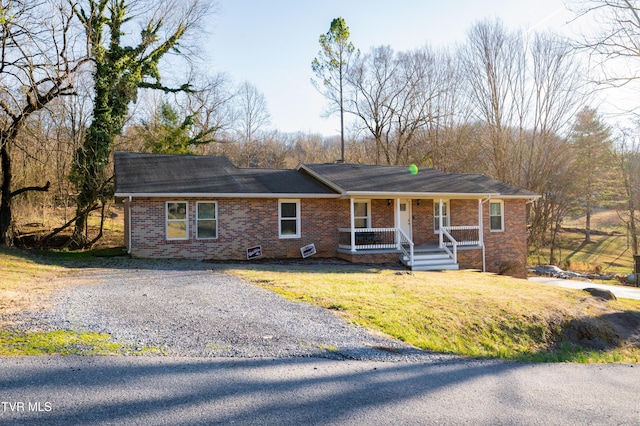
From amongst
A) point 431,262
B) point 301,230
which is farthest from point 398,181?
point 301,230

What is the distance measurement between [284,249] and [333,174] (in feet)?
13.2

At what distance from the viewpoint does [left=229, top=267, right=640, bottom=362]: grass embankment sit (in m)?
7.96

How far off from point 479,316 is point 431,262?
27.8 feet

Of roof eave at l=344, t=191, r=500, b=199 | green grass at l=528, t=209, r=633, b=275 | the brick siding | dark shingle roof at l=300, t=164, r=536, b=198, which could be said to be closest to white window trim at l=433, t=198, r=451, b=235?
the brick siding

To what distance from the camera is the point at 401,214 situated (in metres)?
19.7

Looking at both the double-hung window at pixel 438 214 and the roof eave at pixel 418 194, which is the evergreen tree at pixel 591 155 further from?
the roof eave at pixel 418 194

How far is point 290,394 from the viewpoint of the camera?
4.56m

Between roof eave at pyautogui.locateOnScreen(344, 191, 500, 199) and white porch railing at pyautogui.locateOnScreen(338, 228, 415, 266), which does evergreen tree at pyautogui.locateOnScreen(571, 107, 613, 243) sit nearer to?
roof eave at pyautogui.locateOnScreen(344, 191, 500, 199)

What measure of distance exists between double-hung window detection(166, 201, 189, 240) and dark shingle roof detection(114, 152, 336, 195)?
0.58m

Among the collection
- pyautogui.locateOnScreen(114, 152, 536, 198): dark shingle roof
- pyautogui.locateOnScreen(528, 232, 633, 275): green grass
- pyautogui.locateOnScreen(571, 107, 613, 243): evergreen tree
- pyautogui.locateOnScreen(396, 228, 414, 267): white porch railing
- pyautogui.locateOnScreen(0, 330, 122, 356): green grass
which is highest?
pyautogui.locateOnScreen(571, 107, 613, 243): evergreen tree

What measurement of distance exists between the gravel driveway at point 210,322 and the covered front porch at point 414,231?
26.3 feet

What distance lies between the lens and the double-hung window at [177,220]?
16.4 m

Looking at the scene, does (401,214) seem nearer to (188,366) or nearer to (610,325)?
(610,325)

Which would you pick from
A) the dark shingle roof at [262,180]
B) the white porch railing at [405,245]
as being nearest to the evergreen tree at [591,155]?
the dark shingle roof at [262,180]
